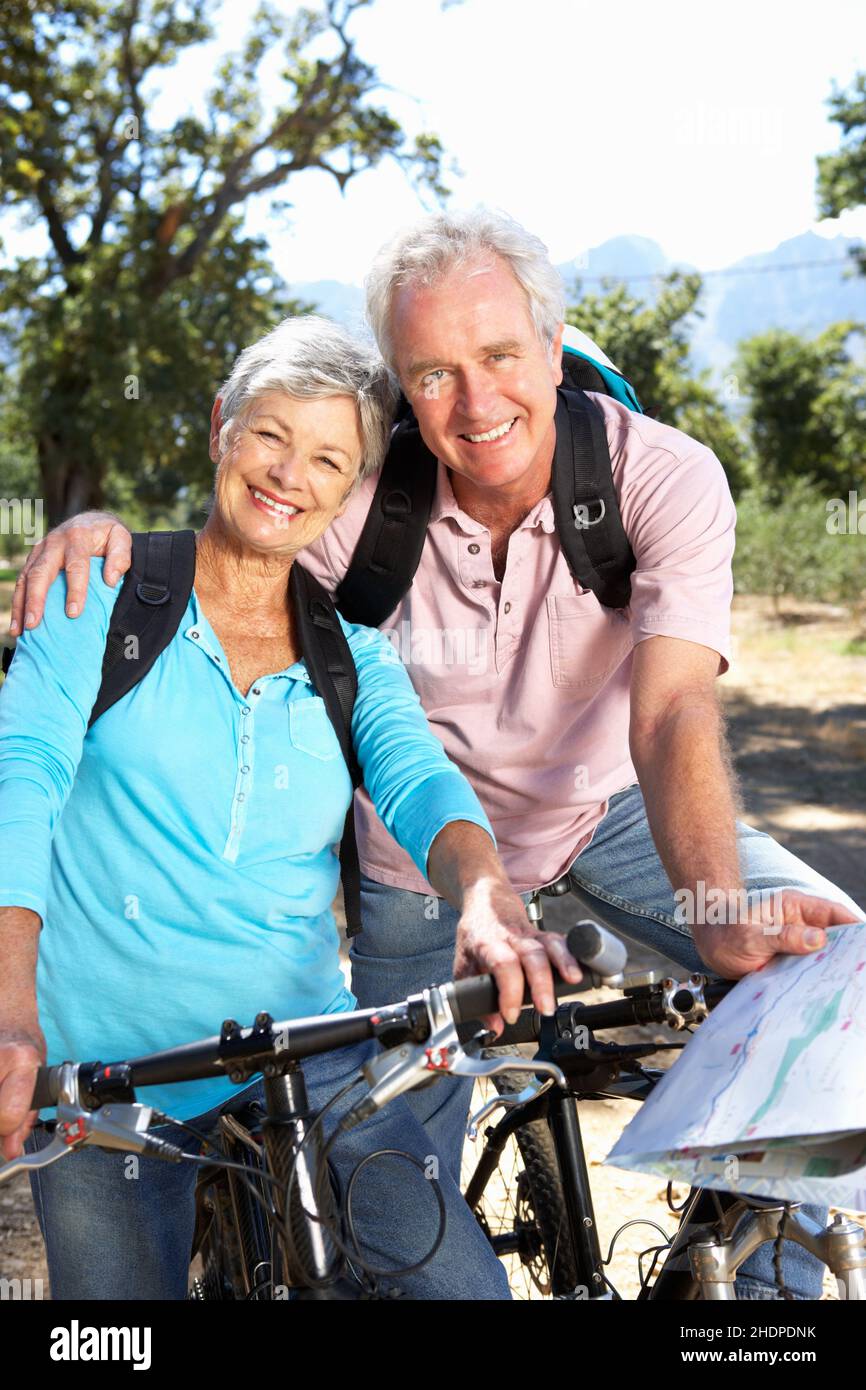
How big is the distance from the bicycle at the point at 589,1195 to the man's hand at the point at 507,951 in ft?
0.28

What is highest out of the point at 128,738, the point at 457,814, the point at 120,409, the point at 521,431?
the point at 120,409

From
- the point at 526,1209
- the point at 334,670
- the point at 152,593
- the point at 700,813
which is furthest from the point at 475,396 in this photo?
the point at 526,1209

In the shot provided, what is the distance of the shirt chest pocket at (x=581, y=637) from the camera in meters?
2.83

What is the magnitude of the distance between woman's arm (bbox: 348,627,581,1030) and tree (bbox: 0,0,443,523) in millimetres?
15931

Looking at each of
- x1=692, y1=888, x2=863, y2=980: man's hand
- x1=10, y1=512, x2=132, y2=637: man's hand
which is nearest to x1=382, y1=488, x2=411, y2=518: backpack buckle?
x1=10, y1=512, x2=132, y2=637: man's hand

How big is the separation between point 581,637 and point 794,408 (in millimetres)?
33696

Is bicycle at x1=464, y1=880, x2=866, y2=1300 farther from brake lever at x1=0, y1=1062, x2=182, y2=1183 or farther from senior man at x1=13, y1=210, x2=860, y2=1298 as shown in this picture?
brake lever at x1=0, y1=1062, x2=182, y2=1183

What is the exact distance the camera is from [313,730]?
2314 millimetres

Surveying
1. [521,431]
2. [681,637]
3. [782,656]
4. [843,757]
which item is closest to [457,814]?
[681,637]

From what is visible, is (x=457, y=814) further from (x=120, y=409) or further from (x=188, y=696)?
(x=120, y=409)

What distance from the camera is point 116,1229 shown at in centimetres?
226

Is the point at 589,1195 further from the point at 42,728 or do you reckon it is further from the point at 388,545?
the point at 42,728

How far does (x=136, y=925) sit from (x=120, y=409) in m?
16.6
